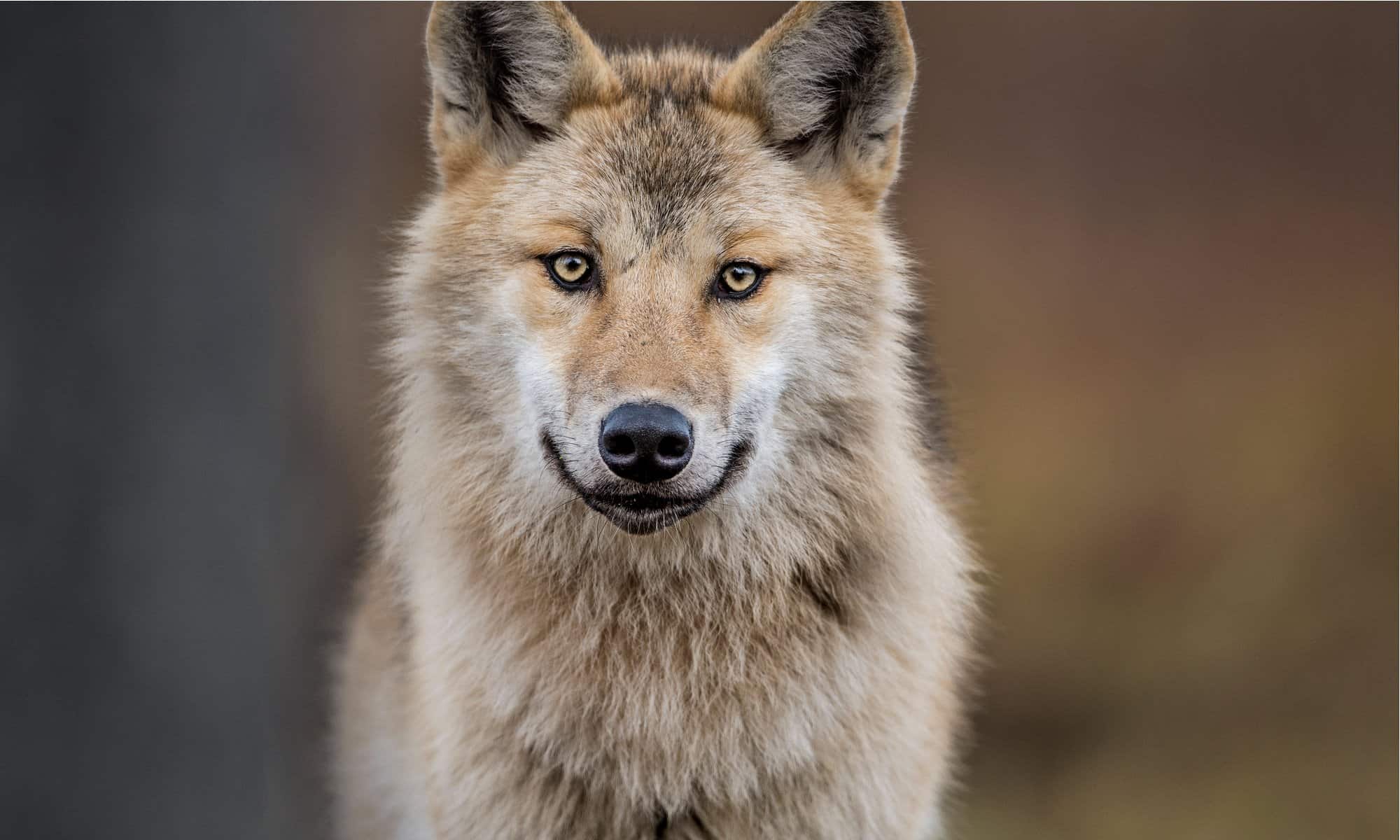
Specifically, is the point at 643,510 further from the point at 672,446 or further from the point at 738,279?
the point at 738,279

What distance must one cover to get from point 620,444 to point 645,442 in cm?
6

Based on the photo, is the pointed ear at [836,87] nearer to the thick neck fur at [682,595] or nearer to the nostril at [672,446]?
the thick neck fur at [682,595]

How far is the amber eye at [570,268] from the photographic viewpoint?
3.10 m

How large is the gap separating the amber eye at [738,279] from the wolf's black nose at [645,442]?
1.60 feet

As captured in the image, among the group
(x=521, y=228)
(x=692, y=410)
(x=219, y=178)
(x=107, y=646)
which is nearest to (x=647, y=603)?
(x=692, y=410)

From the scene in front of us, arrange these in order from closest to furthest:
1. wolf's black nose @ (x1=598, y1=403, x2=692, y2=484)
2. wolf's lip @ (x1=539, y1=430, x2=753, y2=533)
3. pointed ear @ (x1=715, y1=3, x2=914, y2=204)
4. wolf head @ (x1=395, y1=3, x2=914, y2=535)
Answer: wolf's black nose @ (x1=598, y1=403, x2=692, y2=484), wolf's lip @ (x1=539, y1=430, x2=753, y2=533), wolf head @ (x1=395, y1=3, x2=914, y2=535), pointed ear @ (x1=715, y1=3, x2=914, y2=204)

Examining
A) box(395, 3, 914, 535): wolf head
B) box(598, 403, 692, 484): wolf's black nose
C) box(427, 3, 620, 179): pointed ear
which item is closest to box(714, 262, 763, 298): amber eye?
box(395, 3, 914, 535): wolf head

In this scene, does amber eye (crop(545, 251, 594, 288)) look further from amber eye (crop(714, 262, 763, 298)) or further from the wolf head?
amber eye (crop(714, 262, 763, 298))

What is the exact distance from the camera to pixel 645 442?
2.69 metres

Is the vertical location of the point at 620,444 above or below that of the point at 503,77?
below

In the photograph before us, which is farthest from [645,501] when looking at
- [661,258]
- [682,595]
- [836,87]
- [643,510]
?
[836,87]

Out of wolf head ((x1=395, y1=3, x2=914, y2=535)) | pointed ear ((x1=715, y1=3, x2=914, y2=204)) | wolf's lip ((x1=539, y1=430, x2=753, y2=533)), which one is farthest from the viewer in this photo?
pointed ear ((x1=715, y1=3, x2=914, y2=204))

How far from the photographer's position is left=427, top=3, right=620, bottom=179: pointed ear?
128 inches

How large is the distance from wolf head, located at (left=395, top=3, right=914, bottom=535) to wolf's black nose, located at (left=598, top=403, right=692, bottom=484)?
8cm
